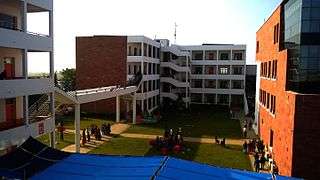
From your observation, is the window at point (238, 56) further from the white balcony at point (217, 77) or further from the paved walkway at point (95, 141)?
the paved walkway at point (95, 141)

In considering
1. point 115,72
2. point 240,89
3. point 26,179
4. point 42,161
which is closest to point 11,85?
point 42,161

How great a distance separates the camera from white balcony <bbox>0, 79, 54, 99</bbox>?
1889 cm

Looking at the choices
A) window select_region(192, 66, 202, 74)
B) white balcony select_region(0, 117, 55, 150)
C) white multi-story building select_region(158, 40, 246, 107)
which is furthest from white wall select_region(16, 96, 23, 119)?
window select_region(192, 66, 202, 74)

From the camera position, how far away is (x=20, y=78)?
20.9 metres

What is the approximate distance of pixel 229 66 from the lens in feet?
221

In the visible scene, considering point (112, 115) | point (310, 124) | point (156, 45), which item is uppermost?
point (156, 45)

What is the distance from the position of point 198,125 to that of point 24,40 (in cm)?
2663

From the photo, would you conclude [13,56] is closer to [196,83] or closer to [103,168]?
[103,168]

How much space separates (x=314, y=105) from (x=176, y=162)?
946cm

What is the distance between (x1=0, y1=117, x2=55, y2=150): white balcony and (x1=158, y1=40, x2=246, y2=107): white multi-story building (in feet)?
130

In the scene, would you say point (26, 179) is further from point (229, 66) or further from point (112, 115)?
point (229, 66)

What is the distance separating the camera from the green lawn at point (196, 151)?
27094 millimetres

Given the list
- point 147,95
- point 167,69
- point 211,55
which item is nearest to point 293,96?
point 147,95

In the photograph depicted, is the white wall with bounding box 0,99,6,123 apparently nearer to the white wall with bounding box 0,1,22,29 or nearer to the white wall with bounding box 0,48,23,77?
the white wall with bounding box 0,48,23,77
